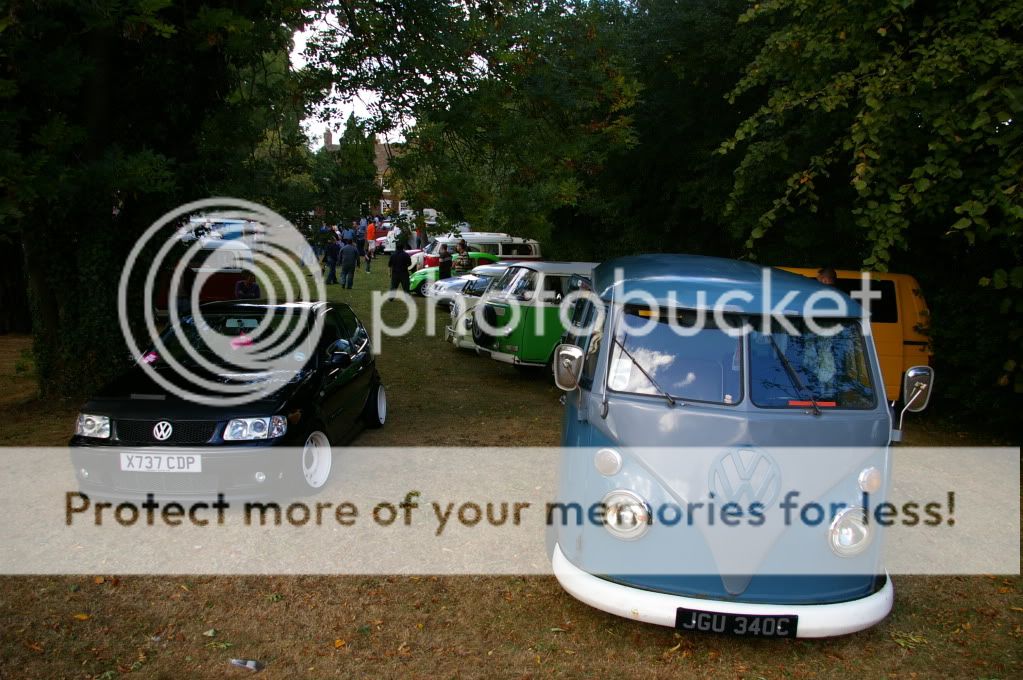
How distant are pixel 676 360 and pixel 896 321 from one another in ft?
22.7

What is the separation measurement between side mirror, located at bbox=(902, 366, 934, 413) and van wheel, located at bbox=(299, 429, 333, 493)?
15.7 ft

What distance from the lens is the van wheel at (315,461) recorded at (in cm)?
707

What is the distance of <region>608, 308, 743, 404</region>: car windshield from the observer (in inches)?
197

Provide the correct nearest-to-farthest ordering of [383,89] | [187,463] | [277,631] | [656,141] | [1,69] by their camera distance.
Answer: [277,631]
[187,463]
[1,69]
[383,89]
[656,141]

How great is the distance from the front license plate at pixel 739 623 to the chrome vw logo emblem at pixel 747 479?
2.09ft

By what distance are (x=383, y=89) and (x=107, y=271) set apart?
4.60 meters

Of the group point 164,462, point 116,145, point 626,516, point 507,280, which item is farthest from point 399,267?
point 626,516

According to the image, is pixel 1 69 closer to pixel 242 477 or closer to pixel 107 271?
pixel 107 271

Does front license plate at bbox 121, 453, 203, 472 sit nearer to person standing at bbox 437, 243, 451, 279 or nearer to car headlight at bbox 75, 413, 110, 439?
car headlight at bbox 75, 413, 110, 439

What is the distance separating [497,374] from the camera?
14031mm

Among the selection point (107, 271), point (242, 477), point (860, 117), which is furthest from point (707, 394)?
point (107, 271)

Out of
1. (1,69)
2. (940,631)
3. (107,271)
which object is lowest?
(940,631)

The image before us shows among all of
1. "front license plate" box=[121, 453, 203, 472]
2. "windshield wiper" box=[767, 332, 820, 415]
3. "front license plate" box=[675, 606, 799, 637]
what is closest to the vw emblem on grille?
"front license plate" box=[121, 453, 203, 472]

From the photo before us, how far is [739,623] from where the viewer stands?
14.4 ft
